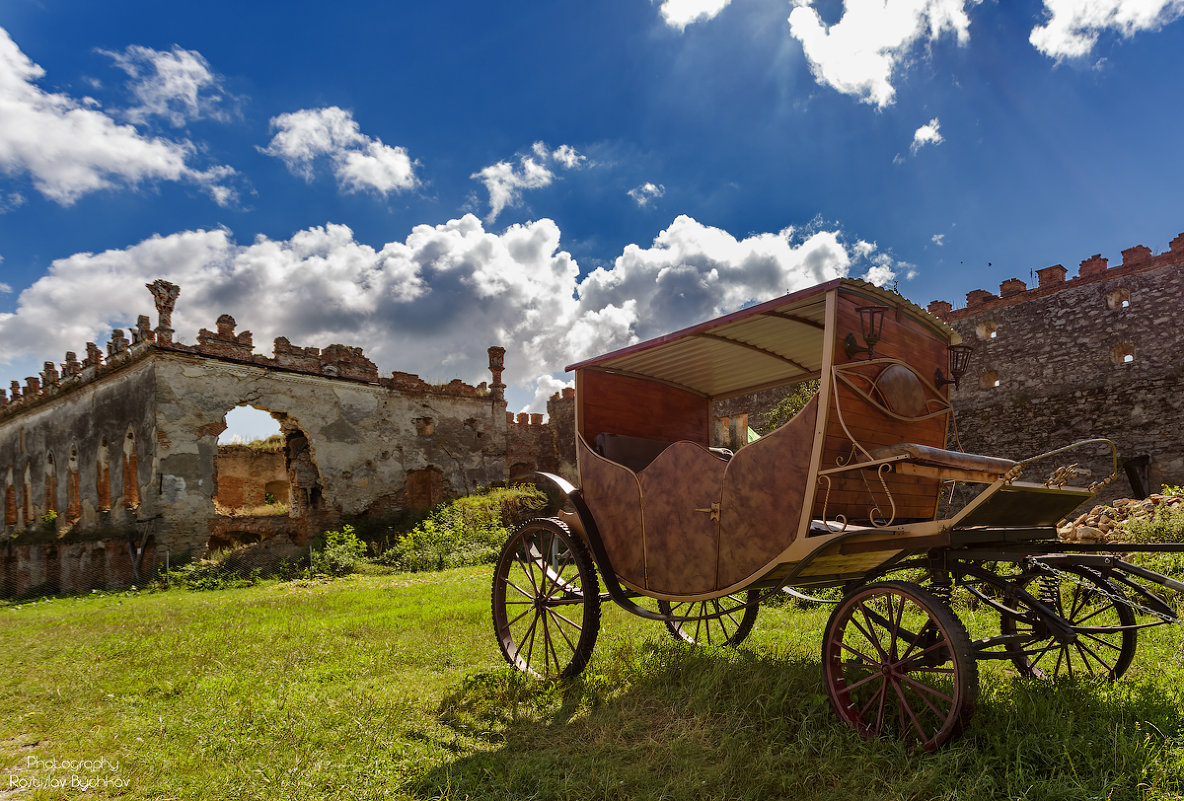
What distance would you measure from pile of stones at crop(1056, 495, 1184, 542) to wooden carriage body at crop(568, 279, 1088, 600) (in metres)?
4.85

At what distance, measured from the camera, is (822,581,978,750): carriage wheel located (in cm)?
311

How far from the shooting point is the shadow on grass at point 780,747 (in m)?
2.98

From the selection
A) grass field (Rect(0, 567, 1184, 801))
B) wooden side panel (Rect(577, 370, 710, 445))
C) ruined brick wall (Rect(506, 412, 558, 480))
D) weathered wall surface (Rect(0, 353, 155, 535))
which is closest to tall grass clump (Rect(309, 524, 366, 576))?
weathered wall surface (Rect(0, 353, 155, 535))

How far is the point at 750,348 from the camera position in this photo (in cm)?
559

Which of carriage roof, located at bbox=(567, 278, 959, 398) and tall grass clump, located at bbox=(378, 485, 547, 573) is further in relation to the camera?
tall grass clump, located at bbox=(378, 485, 547, 573)

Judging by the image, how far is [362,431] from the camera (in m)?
20.3

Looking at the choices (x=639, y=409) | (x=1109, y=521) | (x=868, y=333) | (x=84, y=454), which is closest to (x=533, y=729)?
(x=639, y=409)

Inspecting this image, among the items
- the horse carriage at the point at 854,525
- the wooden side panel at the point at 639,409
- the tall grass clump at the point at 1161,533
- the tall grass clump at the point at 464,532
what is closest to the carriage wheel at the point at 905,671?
the horse carriage at the point at 854,525

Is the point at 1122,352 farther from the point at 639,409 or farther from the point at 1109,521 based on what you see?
the point at 639,409

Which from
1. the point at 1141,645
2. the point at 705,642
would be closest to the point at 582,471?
the point at 705,642

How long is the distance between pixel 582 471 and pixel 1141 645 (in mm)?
4572

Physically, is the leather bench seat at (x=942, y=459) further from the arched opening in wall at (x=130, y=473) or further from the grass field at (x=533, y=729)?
the arched opening in wall at (x=130, y=473)

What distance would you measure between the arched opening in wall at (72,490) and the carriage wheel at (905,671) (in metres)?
22.9

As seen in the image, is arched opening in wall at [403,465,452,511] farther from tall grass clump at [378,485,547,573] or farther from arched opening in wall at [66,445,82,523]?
arched opening in wall at [66,445,82,523]
